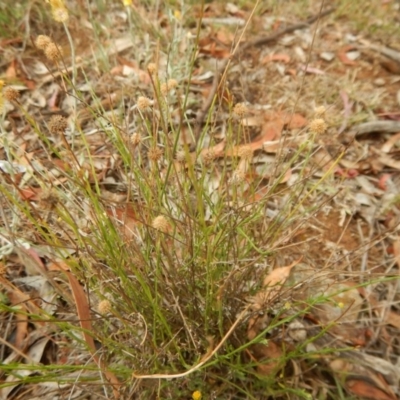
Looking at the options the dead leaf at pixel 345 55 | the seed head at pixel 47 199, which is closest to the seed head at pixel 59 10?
the seed head at pixel 47 199

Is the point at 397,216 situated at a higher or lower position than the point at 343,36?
lower

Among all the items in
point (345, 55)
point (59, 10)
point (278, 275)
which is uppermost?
point (59, 10)

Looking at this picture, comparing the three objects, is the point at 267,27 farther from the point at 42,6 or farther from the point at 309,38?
the point at 42,6

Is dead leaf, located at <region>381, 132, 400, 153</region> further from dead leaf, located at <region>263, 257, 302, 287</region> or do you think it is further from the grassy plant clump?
dead leaf, located at <region>263, 257, 302, 287</region>

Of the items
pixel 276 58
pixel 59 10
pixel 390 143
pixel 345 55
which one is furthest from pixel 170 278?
pixel 345 55

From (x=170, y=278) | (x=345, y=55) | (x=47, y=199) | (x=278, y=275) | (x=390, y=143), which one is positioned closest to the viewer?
(x=47, y=199)

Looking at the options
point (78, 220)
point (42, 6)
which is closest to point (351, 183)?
point (78, 220)

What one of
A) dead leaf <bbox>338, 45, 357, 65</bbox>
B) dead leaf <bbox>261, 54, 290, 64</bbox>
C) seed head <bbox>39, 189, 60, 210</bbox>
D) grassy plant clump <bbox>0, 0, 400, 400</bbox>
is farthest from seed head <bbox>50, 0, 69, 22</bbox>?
dead leaf <bbox>338, 45, 357, 65</bbox>

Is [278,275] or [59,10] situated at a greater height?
[59,10]

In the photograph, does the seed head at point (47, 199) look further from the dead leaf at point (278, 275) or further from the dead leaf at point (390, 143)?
the dead leaf at point (390, 143)

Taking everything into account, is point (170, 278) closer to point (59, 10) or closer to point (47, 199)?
point (47, 199)

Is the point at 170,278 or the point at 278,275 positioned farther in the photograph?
the point at 278,275
